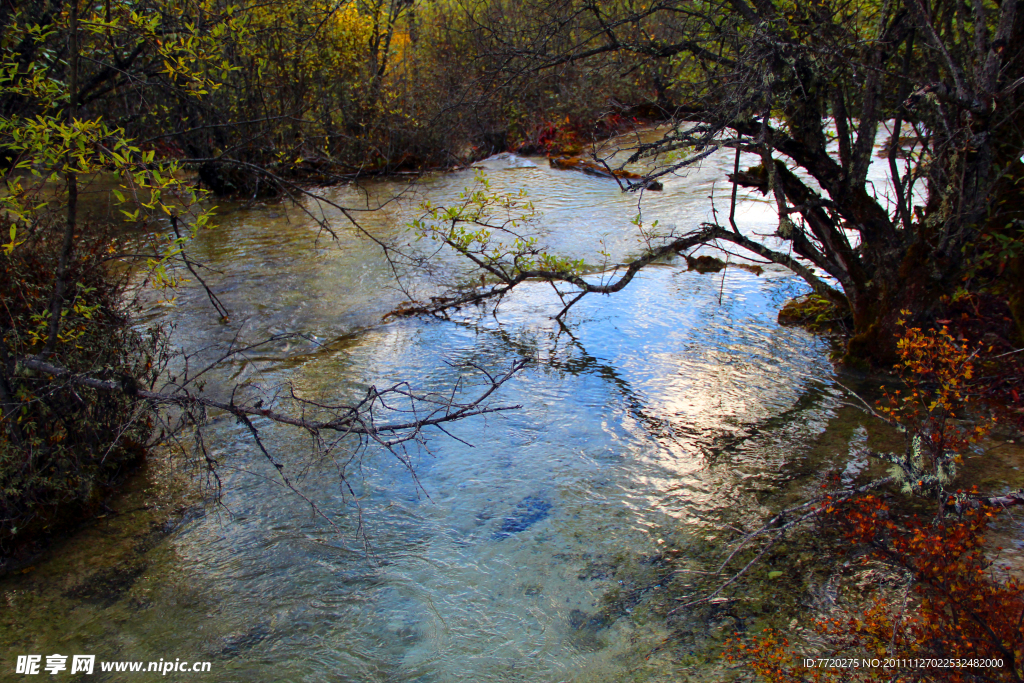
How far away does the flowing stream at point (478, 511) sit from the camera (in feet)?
12.3

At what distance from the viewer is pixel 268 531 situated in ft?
15.2

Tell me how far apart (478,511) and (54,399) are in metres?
2.86

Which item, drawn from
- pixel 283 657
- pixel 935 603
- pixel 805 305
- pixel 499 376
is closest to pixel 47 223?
pixel 283 657

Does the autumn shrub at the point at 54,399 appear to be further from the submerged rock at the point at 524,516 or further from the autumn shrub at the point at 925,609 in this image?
the autumn shrub at the point at 925,609

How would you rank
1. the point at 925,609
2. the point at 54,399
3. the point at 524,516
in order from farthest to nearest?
the point at 524,516, the point at 54,399, the point at 925,609

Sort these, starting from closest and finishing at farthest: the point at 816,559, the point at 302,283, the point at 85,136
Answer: the point at 85,136 → the point at 816,559 → the point at 302,283

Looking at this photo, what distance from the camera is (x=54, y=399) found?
442 cm

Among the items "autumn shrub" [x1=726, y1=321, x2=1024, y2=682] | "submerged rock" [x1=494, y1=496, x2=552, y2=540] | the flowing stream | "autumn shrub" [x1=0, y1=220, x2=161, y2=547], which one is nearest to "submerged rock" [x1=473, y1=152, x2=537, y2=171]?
the flowing stream

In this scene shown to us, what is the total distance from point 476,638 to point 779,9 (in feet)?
18.7

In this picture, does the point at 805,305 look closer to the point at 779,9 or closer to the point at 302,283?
the point at 779,9

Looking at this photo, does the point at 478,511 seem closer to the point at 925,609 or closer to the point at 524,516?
the point at 524,516

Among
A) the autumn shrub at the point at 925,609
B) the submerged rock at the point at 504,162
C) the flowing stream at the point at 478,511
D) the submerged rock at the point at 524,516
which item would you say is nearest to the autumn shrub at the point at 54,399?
the flowing stream at the point at 478,511

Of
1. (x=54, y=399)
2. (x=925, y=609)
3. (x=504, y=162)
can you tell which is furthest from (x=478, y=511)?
(x=504, y=162)

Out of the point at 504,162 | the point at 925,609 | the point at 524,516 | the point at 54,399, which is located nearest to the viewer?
the point at 925,609
